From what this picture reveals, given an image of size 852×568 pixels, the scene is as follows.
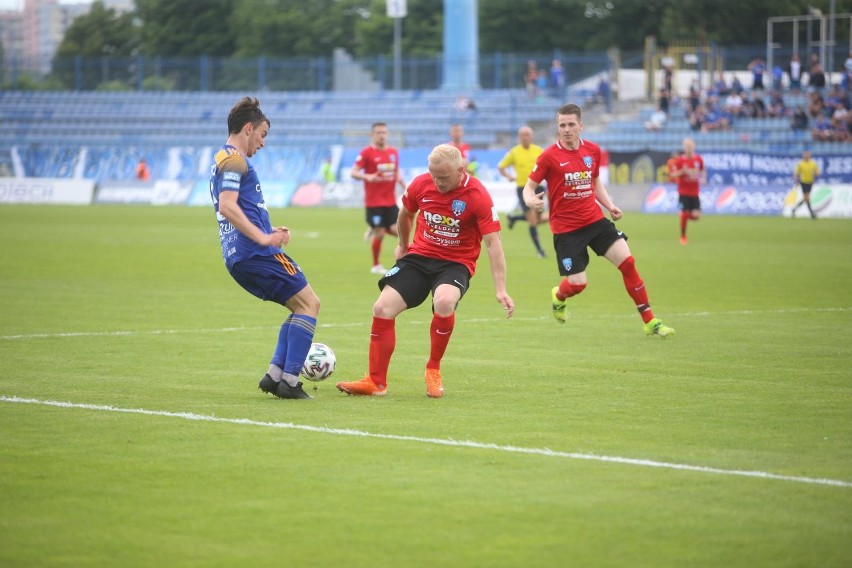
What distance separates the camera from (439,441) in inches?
290

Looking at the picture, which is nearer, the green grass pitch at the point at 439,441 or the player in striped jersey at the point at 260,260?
the green grass pitch at the point at 439,441

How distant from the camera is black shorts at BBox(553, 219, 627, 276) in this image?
43.1 feet

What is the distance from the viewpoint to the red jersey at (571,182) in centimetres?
1321

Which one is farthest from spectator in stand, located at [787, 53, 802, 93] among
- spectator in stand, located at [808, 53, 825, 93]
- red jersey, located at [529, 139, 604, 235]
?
Result: red jersey, located at [529, 139, 604, 235]

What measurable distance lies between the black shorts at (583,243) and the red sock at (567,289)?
0.12 metres

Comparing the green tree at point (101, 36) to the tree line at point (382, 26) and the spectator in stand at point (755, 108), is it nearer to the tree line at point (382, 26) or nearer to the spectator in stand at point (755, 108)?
the tree line at point (382, 26)

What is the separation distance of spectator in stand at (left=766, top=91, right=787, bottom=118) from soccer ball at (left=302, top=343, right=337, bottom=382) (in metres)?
37.7

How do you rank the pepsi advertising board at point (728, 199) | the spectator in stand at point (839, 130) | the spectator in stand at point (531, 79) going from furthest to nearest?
the spectator in stand at point (531, 79) → the spectator in stand at point (839, 130) → the pepsi advertising board at point (728, 199)

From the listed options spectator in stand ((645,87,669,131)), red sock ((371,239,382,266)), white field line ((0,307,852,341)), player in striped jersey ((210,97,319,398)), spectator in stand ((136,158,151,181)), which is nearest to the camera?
player in striped jersey ((210,97,319,398))

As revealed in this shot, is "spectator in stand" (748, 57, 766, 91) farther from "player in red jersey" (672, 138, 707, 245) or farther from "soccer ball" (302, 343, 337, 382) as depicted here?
"soccer ball" (302, 343, 337, 382)

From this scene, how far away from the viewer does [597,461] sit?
22.3 ft

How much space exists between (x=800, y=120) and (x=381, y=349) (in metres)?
36.3

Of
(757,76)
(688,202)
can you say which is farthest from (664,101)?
(688,202)

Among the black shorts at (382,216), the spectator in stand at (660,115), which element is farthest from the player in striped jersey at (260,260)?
the spectator in stand at (660,115)
